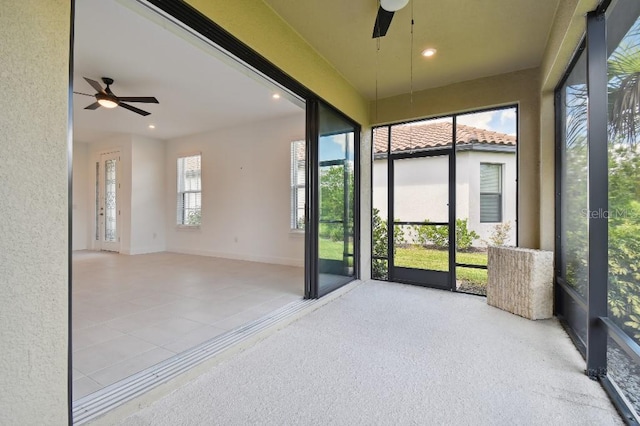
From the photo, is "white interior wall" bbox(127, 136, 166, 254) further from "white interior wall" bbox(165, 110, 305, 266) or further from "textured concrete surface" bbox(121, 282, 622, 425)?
"textured concrete surface" bbox(121, 282, 622, 425)

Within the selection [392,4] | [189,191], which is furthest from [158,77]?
[189,191]

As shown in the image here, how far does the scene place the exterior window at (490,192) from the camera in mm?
4055

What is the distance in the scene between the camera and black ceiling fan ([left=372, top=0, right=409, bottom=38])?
2328mm

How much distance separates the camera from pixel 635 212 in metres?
1.64

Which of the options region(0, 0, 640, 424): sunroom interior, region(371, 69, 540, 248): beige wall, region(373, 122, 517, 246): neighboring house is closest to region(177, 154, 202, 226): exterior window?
region(0, 0, 640, 424): sunroom interior

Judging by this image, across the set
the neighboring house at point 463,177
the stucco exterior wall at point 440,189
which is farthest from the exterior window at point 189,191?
the neighboring house at point 463,177

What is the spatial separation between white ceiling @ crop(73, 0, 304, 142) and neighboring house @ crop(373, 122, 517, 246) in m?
2.15

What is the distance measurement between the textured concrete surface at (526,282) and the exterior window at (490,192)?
81cm

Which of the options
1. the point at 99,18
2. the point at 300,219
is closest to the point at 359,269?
the point at 300,219

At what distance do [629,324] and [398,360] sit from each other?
4.54ft

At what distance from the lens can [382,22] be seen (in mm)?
2607

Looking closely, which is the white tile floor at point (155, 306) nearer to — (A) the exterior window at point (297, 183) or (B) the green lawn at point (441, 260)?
(B) the green lawn at point (441, 260)

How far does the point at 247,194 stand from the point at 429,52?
14.4 ft

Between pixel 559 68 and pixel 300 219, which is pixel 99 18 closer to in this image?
pixel 300 219
